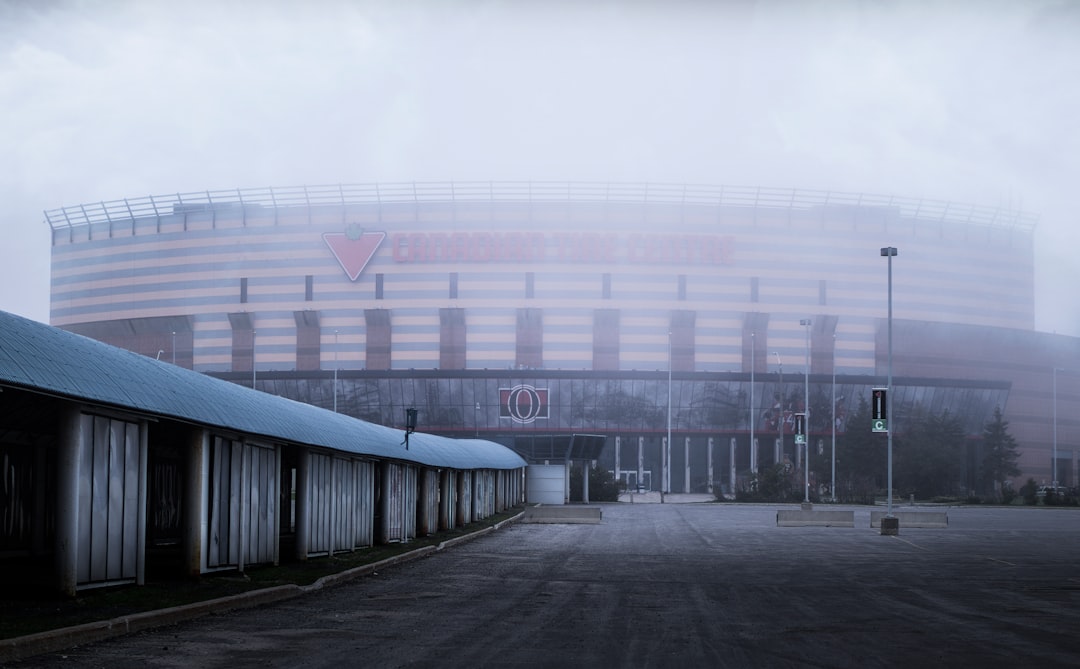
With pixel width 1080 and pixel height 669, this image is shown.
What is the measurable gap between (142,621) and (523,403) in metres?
104

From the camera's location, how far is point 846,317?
127 meters

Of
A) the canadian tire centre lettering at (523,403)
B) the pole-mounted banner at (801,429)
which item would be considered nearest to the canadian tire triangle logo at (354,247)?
the canadian tire centre lettering at (523,403)

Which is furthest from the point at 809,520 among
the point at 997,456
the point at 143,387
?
the point at 997,456

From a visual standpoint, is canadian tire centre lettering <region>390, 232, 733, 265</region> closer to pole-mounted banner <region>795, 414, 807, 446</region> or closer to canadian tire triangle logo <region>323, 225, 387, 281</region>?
canadian tire triangle logo <region>323, 225, 387, 281</region>

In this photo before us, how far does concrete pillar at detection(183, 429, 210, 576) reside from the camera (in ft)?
69.9

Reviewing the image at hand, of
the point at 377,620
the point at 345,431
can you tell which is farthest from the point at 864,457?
the point at 377,620

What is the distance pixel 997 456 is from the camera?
396ft

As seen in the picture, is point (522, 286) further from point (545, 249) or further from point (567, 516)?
point (567, 516)

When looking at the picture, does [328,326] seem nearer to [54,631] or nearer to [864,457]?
[864,457]

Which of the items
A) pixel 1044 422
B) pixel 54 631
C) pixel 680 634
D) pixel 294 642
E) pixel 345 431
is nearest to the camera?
pixel 54 631

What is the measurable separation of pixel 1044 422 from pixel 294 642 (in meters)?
136

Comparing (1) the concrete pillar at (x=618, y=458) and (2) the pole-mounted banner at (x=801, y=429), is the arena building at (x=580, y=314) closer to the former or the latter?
(1) the concrete pillar at (x=618, y=458)

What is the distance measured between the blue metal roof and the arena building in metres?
89.4

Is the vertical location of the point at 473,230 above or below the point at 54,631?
above
